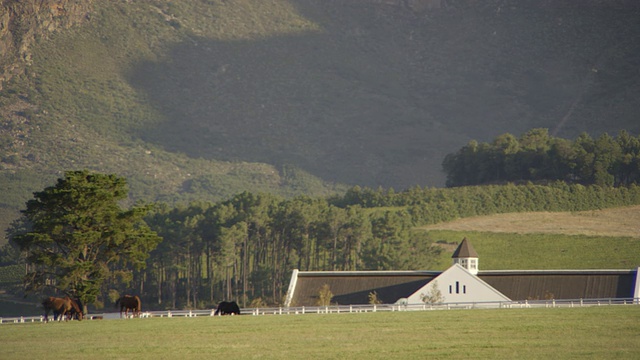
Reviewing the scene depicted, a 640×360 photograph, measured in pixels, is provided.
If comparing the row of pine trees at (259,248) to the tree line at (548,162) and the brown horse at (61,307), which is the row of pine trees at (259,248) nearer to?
the brown horse at (61,307)

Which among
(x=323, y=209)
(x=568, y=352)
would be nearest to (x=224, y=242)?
(x=323, y=209)

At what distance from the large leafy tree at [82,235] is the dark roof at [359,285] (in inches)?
951

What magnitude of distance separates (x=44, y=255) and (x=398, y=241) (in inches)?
2176

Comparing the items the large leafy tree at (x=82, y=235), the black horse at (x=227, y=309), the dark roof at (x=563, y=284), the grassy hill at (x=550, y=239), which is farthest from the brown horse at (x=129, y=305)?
the grassy hill at (x=550, y=239)

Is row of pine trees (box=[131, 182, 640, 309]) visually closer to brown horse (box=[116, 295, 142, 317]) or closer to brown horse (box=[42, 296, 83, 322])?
brown horse (box=[116, 295, 142, 317])

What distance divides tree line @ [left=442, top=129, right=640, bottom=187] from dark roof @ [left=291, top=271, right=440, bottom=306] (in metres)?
77.2

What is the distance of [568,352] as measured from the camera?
142 ft

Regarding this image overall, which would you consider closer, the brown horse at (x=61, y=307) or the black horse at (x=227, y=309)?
the brown horse at (x=61, y=307)

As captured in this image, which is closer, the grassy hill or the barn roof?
the barn roof

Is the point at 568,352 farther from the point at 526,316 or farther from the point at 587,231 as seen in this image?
the point at 587,231

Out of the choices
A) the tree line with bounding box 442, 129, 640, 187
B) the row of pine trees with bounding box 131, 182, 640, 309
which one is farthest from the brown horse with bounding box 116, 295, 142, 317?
the tree line with bounding box 442, 129, 640, 187

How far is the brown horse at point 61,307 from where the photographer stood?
224ft

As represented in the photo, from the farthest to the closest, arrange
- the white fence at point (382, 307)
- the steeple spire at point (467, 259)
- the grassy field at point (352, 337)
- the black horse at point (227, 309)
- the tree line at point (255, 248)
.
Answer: the tree line at point (255, 248), the steeple spire at point (467, 259), the white fence at point (382, 307), the black horse at point (227, 309), the grassy field at point (352, 337)

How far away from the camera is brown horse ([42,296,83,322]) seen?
68125 millimetres
